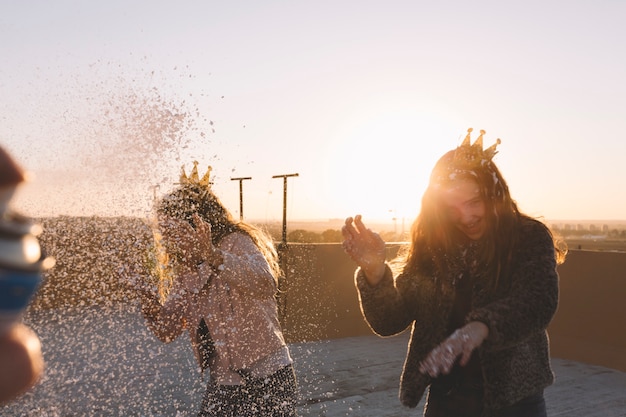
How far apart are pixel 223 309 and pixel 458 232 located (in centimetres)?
120

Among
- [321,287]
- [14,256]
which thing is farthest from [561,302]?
[14,256]

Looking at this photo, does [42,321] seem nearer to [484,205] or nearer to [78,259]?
[78,259]

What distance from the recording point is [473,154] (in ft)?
9.95

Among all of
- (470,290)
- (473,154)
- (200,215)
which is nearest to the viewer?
(470,290)

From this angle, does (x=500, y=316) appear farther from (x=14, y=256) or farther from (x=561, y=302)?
(x=561, y=302)

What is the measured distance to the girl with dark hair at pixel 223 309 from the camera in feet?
10.9

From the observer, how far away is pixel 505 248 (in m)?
2.77

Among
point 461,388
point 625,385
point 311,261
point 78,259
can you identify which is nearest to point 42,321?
point 78,259

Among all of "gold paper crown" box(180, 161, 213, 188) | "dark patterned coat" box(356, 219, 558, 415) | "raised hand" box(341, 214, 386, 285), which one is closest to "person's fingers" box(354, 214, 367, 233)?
"raised hand" box(341, 214, 386, 285)

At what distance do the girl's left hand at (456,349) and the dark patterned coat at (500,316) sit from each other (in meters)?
0.04

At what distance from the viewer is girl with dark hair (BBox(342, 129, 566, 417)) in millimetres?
2604

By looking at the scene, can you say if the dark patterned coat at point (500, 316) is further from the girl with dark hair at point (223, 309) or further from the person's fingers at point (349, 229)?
the girl with dark hair at point (223, 309)

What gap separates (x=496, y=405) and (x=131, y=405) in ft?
16.9

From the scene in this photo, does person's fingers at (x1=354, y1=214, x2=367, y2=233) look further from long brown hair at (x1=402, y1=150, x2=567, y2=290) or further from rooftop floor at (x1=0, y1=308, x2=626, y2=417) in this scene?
rooftop floor at (x1=0, y1=308, x2=626, y2=417)
